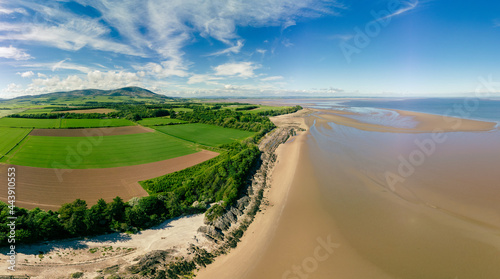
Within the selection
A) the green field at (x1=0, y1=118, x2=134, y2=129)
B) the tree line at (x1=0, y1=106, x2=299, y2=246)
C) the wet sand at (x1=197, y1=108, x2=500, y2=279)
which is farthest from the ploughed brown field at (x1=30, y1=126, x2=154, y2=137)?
the wet sand at (x1=197, y1=108, x2=500, y2=279)

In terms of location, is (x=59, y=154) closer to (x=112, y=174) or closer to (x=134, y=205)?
(x=112, y=174)

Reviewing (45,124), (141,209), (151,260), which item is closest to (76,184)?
(141,209)

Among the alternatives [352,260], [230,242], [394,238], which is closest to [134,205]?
[230,242]

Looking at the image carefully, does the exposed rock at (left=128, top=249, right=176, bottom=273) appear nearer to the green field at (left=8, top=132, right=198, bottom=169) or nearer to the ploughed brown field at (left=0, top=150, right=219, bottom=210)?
the ploughed brown field at (left=0, top=150, right=219, bottom=210)

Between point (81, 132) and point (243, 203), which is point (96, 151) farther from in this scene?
point (243, 203)

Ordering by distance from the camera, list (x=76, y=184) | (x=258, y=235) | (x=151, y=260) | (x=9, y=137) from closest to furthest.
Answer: (x=151, y=260), (x=258, y=235), (x=76, y=184), (x=9, y=137)

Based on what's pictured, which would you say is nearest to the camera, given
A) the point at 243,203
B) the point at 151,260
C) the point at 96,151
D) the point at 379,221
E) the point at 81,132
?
the point at 151,260
